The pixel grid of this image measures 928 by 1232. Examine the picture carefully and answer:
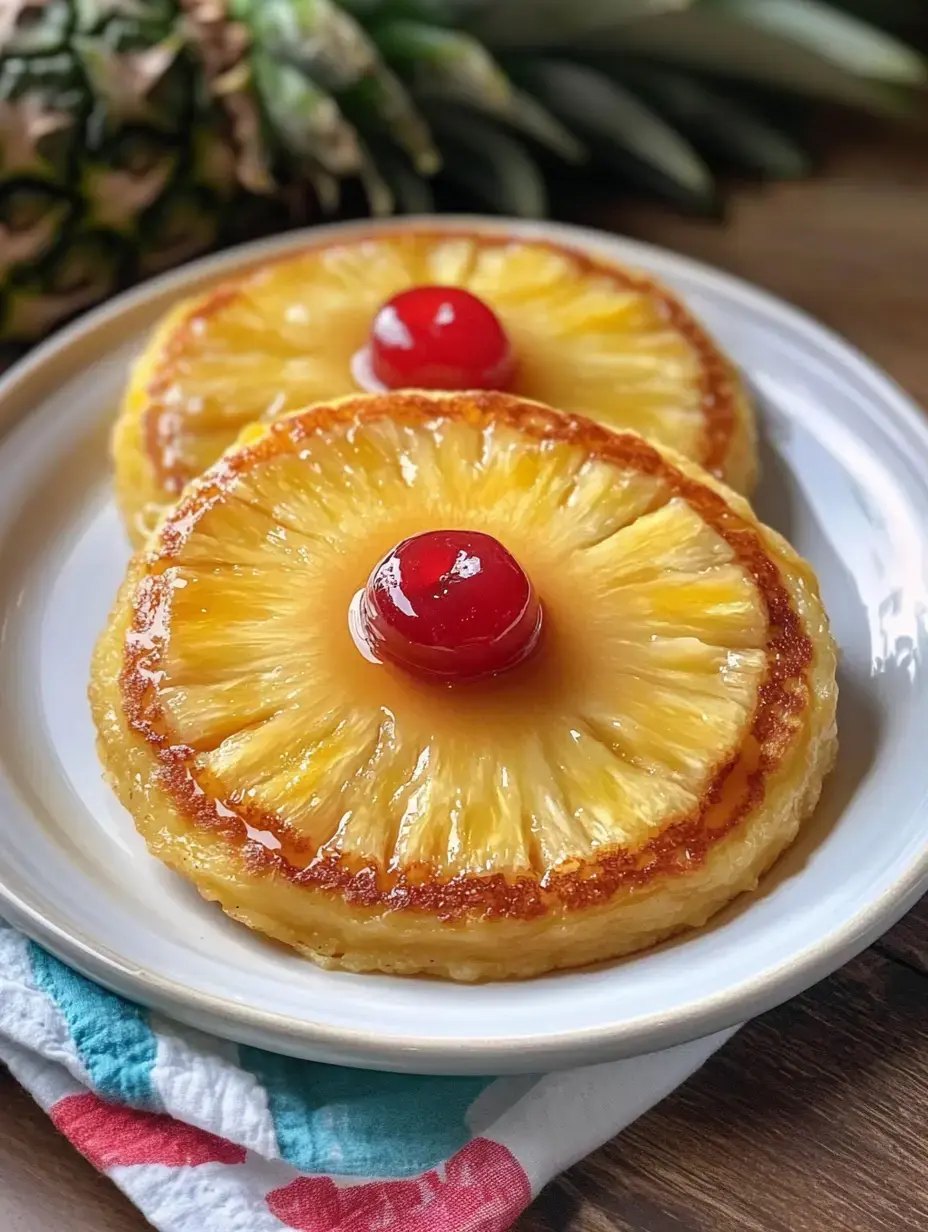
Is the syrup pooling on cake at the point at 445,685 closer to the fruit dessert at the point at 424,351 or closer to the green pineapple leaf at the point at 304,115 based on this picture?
the fruit dessert at the point at 424,351

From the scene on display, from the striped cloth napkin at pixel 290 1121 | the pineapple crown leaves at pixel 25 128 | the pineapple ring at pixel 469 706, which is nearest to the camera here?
the striped cloth napkin at pixel 290 1121

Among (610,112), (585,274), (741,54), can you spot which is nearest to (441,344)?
(585,274)

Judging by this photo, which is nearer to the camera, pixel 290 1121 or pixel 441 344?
pixel 290 1121

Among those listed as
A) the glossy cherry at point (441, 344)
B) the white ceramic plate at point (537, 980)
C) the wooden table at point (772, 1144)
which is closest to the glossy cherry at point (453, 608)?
the white ceramic plate at point (537, 980)

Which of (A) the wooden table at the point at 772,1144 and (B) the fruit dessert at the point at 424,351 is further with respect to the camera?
(B) the fruit dessert at the point at 424,351

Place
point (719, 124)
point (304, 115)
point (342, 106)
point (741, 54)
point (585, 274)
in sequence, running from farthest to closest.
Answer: point (719, 124) → point (741, 54) → point (342, 106) → point (304, 115) → point (585, 274)

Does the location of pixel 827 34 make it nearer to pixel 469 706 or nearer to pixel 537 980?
pixel 469 706

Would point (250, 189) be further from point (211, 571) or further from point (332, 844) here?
point (332, 844)
